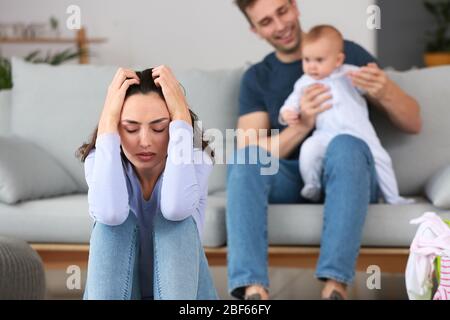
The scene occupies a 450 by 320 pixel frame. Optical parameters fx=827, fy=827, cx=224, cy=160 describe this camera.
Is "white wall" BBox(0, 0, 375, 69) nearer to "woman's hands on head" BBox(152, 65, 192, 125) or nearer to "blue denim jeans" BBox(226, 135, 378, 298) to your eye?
"blue denim jeans" BBox(226, 135, 378, 298)

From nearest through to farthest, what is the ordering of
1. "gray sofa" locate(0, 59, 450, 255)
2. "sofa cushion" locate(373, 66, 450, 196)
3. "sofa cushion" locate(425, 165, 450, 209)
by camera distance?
"gray sofa" locate(0, 59, 450, 255) → "sofa cushion" locate(425, 165, 450, 209) → "sofa cushion" locate(373, 66, 450, 196)

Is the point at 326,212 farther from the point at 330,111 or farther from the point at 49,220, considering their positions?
the point at 49,220

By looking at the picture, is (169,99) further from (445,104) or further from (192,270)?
(445,104)

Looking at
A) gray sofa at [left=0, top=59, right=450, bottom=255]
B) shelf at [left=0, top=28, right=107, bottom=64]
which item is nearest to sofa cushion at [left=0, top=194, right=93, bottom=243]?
gray sofa at [left=0, top=59, right=450, bottom=255]

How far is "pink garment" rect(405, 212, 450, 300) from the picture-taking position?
1139mm

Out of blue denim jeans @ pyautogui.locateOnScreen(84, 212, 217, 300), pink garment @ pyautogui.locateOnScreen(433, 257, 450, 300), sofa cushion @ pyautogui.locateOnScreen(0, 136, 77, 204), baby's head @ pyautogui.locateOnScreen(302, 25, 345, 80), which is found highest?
baby's head @ pyautogui.locateOnScreen(302, 25, 345, 80)

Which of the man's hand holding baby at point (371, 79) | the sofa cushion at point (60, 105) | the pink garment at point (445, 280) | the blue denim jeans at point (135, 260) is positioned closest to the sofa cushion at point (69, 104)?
the sofa cushion at point (60, 105)

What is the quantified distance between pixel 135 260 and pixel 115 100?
0.45 ft

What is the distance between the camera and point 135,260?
641mm

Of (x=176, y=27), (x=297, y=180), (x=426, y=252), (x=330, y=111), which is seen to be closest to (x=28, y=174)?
(x=297, y=180)

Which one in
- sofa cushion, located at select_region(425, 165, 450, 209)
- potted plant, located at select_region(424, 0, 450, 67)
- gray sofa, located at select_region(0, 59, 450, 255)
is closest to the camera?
gray sofa, located at select_region(0, 59, 450, 255)

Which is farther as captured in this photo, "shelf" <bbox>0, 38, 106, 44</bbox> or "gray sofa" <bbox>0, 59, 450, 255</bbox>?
"shelf" <bbox>0, 38, 106, 44</bbox>

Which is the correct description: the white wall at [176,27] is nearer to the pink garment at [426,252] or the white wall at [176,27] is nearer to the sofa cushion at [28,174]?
the sofa cushion at [28,174]

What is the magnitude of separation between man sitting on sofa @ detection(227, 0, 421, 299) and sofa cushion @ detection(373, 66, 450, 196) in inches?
5.5
